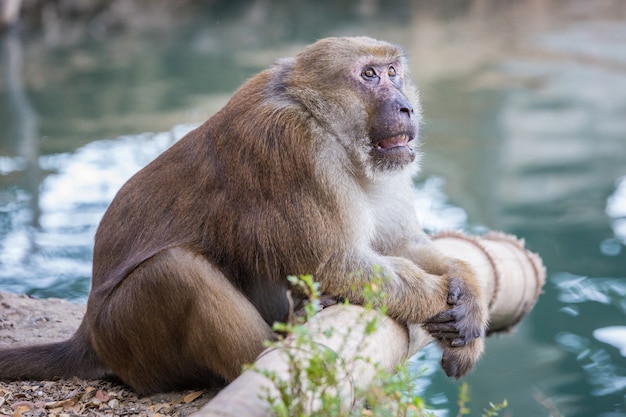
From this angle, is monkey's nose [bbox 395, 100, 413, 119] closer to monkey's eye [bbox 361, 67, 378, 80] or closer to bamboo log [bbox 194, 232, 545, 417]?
monkey's eye [bbox 361, 67, 378, 80]

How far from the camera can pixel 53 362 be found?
5395mm

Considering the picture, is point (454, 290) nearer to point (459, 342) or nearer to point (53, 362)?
point (459, 342)

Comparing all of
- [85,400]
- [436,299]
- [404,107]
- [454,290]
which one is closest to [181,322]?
[85,400]

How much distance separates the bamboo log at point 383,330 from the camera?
11.0 ft

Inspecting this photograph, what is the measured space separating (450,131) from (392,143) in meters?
9.35

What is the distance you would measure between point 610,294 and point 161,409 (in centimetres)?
504

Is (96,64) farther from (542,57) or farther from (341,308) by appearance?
(341,308)

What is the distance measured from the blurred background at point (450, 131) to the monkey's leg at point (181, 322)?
1824 mm

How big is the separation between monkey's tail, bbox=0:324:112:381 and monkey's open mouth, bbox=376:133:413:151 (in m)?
2.20

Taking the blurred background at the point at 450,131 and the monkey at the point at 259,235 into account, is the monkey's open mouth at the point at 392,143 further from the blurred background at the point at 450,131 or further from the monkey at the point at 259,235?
the blurred background at the point at 450,131

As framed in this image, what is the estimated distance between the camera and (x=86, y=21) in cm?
2689

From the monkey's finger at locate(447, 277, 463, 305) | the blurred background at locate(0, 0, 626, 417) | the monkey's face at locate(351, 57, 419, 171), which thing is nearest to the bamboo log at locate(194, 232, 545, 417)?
the monkey's finger at locate(447, 277, 463, 305)

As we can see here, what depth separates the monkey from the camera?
473 cm

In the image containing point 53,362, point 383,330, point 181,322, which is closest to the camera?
point 383,330
